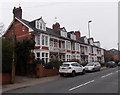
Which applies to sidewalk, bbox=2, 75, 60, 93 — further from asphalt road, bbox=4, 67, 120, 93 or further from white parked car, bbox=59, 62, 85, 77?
white parked car, bbox=59, 62, 85, 77

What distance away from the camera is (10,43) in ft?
65.6

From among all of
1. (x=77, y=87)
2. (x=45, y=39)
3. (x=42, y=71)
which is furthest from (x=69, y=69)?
(x=77, y=87)

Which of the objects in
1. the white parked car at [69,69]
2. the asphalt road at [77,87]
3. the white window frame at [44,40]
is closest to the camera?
the asphalt road at [77,87]

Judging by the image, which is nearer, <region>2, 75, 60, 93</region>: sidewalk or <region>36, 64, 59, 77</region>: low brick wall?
<region>2, 75, 60, 93</region>: sidewalk

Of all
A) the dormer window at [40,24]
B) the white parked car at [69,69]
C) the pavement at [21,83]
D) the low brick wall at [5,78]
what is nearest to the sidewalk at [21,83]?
the pavement at [21,83]

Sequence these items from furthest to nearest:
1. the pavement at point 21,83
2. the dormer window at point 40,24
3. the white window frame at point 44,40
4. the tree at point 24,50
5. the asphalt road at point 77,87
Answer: the dormer window at point 40,24, the white window frame at point 44,40, the tree at point 24,50, the pavement at point 21,83, the asphalt road at point 77,87

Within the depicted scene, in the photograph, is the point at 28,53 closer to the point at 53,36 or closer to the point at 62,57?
the point at 53,36

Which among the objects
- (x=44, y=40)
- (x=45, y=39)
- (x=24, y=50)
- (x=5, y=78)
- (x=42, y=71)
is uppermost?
(x=45, y=39)

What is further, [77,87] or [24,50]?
[24,50]

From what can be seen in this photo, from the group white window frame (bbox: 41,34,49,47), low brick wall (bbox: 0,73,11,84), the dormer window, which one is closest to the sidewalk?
low brick wall (bbox: 0,73,11,84)

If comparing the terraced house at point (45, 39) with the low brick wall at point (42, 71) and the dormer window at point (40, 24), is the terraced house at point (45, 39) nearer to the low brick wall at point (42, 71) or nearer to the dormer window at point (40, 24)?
the dormer window at point (40, 24)

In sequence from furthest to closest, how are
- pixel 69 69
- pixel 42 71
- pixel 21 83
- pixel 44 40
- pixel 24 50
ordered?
pixel 44 40 → pixel 42 71 → pixel 24 50 → pixel 69 69 → pixel 21 83

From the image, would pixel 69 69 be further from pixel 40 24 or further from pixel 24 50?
pixel 40 24

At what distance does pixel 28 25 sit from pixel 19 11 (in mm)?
5326
